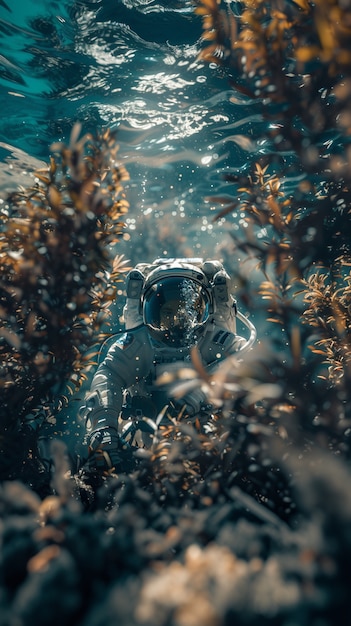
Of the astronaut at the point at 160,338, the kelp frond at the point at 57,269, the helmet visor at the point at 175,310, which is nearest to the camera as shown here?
the kelp frond at the point at 57,269

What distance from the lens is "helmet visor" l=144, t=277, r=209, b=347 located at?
4.55 meters

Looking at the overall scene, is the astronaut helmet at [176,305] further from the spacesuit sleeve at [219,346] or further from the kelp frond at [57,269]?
the kelp frond at [57,269]

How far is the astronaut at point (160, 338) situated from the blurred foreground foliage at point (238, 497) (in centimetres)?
182

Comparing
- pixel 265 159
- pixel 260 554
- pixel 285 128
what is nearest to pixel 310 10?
pixel 285 128

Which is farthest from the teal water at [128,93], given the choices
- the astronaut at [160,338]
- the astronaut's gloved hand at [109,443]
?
the astronaut's gloved hand at [109,443]

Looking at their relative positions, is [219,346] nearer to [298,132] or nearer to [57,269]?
[57,269]

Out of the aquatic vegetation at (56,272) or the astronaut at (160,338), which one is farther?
the astronaut at (160,338)

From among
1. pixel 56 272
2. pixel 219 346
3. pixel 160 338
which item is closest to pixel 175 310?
pixel 160 338

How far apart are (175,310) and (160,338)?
1.30ft

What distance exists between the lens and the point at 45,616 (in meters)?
0.94

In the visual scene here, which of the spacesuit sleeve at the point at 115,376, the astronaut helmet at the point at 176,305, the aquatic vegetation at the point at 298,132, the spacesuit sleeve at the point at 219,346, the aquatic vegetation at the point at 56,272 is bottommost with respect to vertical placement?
the spacesuit sleeve at the point at 115,376

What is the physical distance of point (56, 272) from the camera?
2084mm

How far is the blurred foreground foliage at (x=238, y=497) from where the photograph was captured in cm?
90

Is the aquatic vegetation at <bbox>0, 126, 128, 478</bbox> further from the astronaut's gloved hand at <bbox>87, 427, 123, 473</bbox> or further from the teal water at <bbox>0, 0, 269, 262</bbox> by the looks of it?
the teal water at <bbox>0, 0, 269, 262</bbox>
